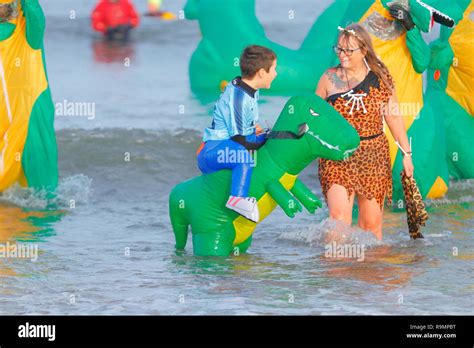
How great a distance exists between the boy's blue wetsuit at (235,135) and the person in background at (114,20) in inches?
566

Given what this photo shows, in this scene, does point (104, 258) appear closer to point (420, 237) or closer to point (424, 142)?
point (420, 237)

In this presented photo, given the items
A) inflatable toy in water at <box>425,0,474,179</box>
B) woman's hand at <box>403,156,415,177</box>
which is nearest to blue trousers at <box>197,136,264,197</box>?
woman's hand at <box>403,156,415,177</box>

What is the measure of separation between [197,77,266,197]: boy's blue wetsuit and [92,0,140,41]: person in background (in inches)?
566

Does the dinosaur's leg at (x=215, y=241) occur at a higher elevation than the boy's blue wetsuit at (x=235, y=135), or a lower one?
lower

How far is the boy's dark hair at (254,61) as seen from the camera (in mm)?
7738

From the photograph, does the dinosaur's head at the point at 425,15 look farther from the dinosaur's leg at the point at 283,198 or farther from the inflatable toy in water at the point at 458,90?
the dinosaur's leg at the point at 283,198

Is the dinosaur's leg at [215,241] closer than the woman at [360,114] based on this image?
Yes

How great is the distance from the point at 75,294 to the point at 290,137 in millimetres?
1698

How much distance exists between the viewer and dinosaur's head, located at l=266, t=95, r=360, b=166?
7.81 m

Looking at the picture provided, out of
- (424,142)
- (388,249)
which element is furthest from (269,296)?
(424,142)

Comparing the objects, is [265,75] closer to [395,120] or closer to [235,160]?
[235,160]

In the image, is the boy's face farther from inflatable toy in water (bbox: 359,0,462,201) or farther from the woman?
inflatable toy in water (bbox: 359,0,462,201)

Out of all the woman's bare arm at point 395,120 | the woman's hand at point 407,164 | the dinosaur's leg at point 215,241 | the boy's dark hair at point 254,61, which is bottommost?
the dinosaur's leg at point 215,241

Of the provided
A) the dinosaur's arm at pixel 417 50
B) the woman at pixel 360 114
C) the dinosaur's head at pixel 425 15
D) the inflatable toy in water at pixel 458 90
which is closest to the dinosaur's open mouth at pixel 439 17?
the dinosaur's head at pixel 425 15
